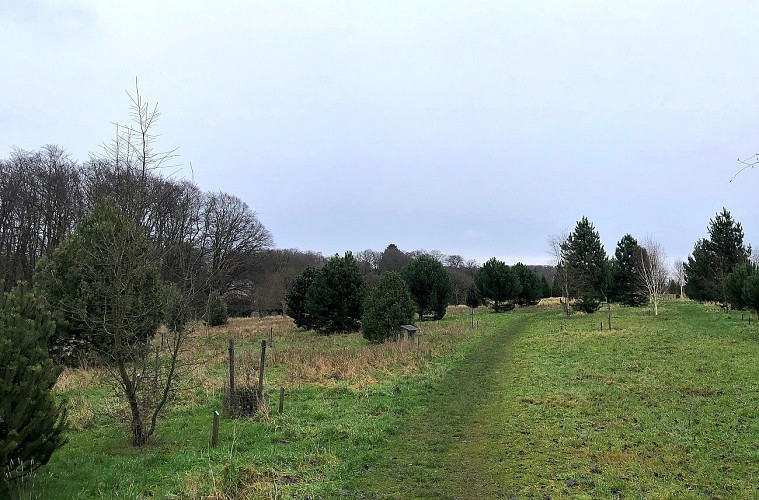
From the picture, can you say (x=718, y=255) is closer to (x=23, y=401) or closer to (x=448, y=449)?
(x=448, y=449)

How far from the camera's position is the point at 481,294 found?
146 ft

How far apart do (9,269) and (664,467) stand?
4183cm

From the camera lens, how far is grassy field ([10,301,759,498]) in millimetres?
5793

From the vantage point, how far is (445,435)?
26.5 ft

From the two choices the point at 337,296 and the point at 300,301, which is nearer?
the point at 337,296

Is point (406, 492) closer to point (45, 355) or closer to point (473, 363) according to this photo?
point (45, 355)

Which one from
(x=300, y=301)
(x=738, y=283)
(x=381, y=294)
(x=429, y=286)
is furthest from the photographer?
(x=429, y=286)

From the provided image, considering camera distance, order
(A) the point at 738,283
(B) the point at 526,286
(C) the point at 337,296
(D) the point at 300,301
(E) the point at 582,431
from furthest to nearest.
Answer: (B) the point at 526,286 → (D) the point at 300,301 → (C) the point at 337,296 → (A) the point at 738,283 → (E) the point at 582,431

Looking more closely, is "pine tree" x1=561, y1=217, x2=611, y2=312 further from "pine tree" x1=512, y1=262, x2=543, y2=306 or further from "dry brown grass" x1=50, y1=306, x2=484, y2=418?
"dry brown grass" x1=50, y1=306, x2=484, y2=418

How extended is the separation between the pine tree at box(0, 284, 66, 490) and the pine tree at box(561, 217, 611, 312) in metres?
37.1

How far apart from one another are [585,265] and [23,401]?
39.3m

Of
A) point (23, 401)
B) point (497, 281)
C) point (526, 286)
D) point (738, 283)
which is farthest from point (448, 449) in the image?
point (526, 286)

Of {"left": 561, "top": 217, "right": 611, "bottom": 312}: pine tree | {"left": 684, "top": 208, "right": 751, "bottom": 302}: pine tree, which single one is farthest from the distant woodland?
{"left": 684, "top": 208, "right": 751, "bottom": 302}: pine tree

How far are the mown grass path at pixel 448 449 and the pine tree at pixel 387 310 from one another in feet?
28.2
